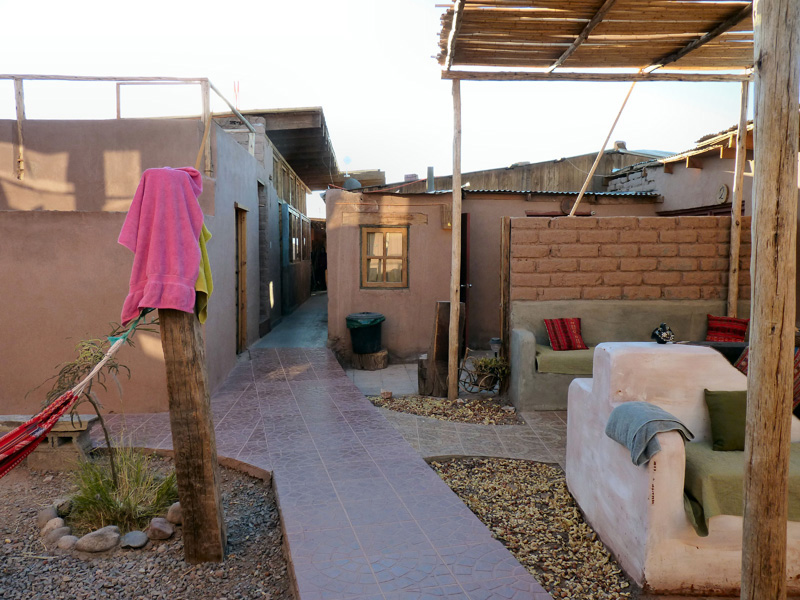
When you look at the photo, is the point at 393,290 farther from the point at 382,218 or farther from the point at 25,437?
the point at 25,437

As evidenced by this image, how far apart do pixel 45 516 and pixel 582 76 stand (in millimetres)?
6039

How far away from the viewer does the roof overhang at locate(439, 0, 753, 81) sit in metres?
4.84

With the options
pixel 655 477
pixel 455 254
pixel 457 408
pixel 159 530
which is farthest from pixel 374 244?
pixel 655 477

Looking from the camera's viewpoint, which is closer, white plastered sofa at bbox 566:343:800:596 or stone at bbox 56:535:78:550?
white plastered sofa at bbox 566:343:800:596

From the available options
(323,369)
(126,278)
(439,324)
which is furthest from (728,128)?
(126,278)

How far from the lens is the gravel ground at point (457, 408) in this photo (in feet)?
20.2

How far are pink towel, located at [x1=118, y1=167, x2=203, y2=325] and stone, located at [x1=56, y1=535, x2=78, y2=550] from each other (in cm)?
143

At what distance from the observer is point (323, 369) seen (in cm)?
766

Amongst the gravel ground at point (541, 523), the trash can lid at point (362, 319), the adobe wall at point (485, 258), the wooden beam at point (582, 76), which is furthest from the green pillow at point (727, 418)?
the adobe wall at point (485, 258)

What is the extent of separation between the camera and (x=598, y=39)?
217 inches

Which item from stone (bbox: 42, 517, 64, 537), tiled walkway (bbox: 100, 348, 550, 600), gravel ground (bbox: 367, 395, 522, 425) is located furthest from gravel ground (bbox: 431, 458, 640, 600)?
stone (bbox: 42, 517, 64, 537)

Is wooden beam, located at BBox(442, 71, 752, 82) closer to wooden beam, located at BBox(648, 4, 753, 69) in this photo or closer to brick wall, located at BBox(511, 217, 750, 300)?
wooden beam, located at BBox(648, 4, 753, 69)

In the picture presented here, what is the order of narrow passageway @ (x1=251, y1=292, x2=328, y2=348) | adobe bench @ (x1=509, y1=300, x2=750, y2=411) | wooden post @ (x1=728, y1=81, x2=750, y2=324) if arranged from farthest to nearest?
narrow passageway @ (x1=251, y1=292, x2=328, y2=348) → wooden post @ (x1=728, y1=81, x2=750, y2=324) → adobe bench @ (x1=509, y1=300, x2=750, y2=411)

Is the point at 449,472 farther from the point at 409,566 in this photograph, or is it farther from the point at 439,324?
the point at 439,324
